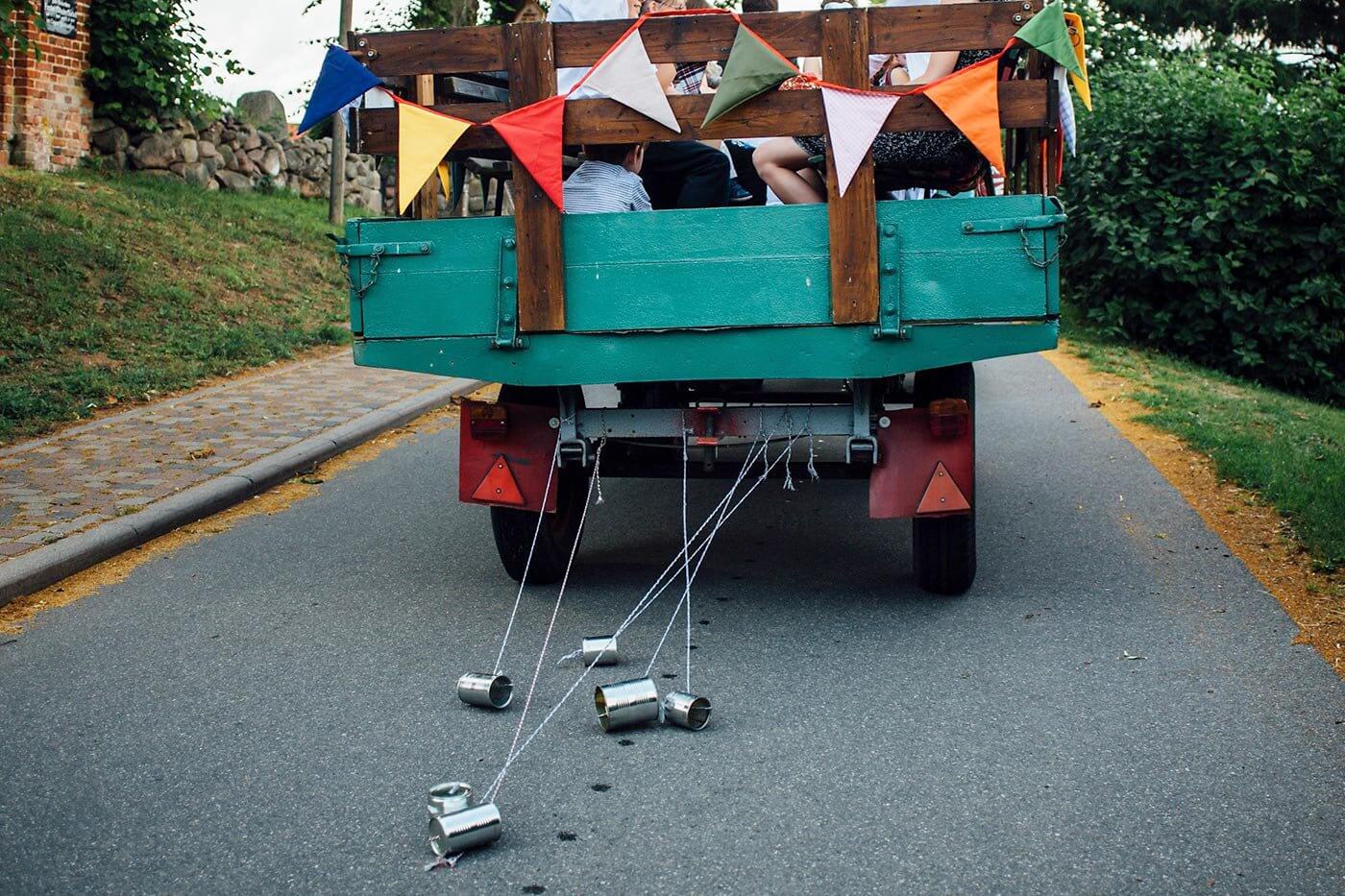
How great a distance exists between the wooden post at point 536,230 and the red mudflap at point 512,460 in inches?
22.8

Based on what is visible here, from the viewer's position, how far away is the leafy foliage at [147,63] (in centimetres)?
1650

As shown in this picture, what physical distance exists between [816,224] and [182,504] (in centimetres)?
383

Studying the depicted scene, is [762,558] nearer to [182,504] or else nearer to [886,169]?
[886,169]

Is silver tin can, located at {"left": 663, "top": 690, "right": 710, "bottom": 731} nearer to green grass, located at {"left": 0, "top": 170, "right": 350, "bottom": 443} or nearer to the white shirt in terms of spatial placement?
the white shirt

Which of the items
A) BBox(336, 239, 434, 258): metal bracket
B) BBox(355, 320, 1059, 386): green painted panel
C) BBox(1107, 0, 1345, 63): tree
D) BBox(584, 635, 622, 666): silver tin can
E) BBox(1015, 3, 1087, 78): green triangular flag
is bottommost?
BBox(584, 635, 622, 666): silver tin can

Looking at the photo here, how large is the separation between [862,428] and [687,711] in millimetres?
1463

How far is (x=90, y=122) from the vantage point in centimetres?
1666

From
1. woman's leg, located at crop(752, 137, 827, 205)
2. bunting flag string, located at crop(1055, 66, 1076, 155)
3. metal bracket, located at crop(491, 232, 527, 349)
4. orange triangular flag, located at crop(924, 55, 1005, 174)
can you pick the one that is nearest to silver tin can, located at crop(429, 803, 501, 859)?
metal bracket, located at crop(491, 232, 527, 349)

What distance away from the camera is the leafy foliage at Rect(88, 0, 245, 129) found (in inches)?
650

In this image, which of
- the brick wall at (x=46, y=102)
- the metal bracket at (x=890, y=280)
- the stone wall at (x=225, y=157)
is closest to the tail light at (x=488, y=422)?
the metal bracket at (x=890, y=280)

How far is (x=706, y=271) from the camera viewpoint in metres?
4.67

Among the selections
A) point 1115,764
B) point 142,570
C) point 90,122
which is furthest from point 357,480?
point 90,122

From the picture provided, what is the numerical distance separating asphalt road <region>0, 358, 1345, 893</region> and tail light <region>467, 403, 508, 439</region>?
687mm

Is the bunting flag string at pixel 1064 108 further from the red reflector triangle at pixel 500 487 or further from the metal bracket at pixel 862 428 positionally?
the red reflector triangle at pixel 500 487
